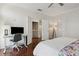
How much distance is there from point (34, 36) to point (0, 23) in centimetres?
63

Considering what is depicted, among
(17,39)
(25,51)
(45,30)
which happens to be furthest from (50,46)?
(17,39)

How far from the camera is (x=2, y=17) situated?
4.88ft

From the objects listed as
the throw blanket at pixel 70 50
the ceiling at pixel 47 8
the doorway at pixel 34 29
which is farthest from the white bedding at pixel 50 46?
the ceiling at pixel 47 8

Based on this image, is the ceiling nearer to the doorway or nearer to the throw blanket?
the doorway

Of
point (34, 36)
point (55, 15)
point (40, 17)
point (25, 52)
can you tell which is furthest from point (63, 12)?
point (25, 52)

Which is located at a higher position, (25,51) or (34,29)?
(34,29)

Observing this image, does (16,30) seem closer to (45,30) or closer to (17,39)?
(17,39)

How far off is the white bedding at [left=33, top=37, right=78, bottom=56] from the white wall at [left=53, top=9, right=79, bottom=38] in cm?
10

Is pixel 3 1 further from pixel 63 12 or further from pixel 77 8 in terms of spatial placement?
pixel 77 8

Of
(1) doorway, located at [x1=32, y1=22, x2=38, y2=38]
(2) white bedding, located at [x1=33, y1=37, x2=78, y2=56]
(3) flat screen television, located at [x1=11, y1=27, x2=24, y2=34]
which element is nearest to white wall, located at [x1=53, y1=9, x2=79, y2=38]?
(2) white bedding, located at [x1=33, y1=37, x2=78, y2=56]

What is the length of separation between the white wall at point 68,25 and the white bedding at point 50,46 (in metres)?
0.10

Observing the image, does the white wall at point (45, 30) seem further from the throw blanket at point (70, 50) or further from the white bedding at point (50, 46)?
the throw blanket at point (70, 50)

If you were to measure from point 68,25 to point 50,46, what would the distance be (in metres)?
0.51

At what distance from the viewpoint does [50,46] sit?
5.05 ft
